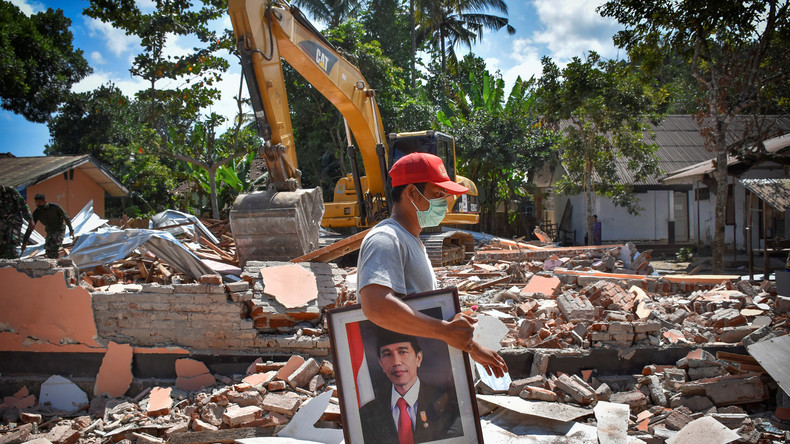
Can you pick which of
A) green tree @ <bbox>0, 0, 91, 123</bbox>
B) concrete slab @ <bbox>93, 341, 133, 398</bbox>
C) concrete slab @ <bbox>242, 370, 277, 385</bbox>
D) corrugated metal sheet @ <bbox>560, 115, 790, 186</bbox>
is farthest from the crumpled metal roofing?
corrugated metal sheet @ <bbox>560, 115, 790, 186</bbox>

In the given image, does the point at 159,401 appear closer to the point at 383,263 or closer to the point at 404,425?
the point at 404,425

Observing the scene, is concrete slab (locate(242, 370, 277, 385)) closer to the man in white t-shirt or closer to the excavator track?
the man in white t-shirt

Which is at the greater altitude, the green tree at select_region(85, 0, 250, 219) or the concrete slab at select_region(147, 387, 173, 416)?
the green tree at select_region(85, 0, 250, 219)

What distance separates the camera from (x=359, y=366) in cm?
204

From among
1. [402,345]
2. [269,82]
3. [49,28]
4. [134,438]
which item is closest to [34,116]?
[49,28]

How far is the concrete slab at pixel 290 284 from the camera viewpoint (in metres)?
5.84

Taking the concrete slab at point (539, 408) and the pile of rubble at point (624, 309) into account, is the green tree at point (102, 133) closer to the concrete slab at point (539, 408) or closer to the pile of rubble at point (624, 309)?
the pile of rubble at point (624, 309)

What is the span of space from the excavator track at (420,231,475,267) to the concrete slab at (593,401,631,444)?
6234 mm

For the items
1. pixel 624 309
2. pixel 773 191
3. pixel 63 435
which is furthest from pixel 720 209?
pixel 63 435

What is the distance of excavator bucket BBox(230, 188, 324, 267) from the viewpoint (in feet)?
23.2

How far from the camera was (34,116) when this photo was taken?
22.4 metres

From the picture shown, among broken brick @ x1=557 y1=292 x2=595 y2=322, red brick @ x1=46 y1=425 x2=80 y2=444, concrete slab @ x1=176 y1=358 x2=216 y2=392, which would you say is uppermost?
broken brick @ x1=557 y1=292 x2=595 y2=322

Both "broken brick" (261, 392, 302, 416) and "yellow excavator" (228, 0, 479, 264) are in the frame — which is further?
"yellow excavator" (228, 0, 479, 264)

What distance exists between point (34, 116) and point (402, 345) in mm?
26300
